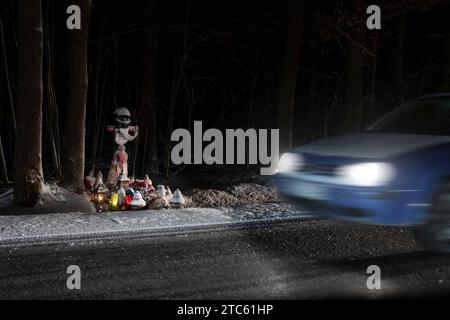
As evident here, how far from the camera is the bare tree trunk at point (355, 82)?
1545 centimetres

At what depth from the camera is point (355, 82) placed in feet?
52.1

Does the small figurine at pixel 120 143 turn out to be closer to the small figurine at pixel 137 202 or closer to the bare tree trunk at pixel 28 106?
the small figurine at pixel 137 202

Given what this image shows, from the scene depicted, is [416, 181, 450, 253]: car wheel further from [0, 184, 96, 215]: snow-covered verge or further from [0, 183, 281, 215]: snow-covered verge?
[0, 184, 96, 215]: snow-covered verge

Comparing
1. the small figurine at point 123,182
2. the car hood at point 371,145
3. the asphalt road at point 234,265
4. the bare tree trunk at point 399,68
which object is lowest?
the asphalt road at point 234,265

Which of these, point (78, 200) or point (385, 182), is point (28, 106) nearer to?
point (78, 200)

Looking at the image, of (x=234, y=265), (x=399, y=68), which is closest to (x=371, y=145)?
(x=234, y=265)

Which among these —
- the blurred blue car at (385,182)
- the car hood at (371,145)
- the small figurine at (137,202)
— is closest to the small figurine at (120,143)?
the small figurine at (137,202)

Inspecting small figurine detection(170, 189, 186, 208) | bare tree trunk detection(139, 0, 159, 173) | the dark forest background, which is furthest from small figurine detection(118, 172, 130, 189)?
bare tree trunk detection(139, 0, 159, 173)

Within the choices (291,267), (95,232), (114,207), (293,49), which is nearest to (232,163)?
(293,49)

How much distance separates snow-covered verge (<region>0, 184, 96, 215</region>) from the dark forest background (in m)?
3.40

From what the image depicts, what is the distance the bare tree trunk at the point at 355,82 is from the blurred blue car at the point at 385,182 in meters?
7.98

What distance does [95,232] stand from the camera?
785 centimetres

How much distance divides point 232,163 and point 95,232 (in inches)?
465
